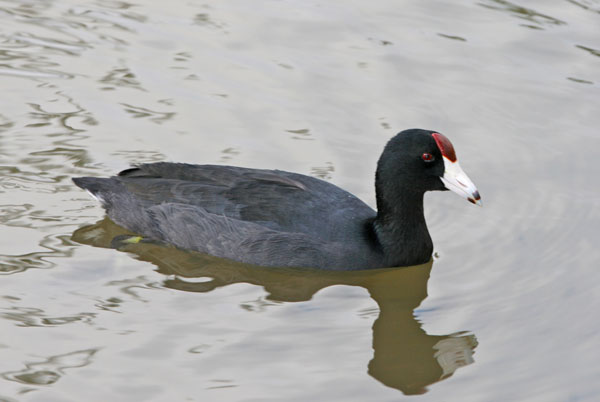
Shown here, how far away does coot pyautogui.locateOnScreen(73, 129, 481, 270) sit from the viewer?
7.77 meters

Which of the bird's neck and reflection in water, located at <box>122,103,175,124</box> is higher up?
the bird's neck

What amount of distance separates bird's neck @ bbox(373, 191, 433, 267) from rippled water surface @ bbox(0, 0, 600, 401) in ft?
0.45

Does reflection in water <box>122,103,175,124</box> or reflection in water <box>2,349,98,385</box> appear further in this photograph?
reflection in water <box>122,103,175,124</box>

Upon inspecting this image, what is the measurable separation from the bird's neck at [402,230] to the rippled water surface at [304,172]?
0.45 ft

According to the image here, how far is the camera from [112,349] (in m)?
6.62

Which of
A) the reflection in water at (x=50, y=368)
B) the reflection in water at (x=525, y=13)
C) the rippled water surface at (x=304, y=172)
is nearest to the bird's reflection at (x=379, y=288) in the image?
the rippled water surface at (x=304, y=172)

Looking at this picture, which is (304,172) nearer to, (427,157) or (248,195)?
(248,195)

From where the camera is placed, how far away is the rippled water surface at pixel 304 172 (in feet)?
21.6

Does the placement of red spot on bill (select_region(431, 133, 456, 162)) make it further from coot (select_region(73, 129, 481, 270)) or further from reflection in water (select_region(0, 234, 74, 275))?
reflection in water (select_region(0, 234, 74, 275))

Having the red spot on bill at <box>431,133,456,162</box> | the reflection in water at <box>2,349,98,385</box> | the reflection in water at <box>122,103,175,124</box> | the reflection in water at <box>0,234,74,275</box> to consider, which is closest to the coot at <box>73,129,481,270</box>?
the red spot on bill at <box>431,133,456,162</box>

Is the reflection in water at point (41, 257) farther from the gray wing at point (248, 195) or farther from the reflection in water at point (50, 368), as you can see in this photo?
the reflection in water at point (50, 368)

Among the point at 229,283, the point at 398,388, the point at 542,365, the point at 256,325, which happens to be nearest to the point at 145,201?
the point at 229,283

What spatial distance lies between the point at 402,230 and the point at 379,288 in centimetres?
47

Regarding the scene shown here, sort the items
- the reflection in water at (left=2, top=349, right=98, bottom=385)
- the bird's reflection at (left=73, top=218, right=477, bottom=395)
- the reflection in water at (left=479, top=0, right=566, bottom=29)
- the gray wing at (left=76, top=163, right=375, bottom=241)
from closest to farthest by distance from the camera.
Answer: the reflection in water at (left=2, top=349, right=98, bottom=385)
the bird's reflection at (left=73, top=218, right=477, bottom=395)
the gray wing at (left=76, top=163, right=375, bottom=241)
the reflection in water at (left=479, top=0, right=566, bottom=29)
